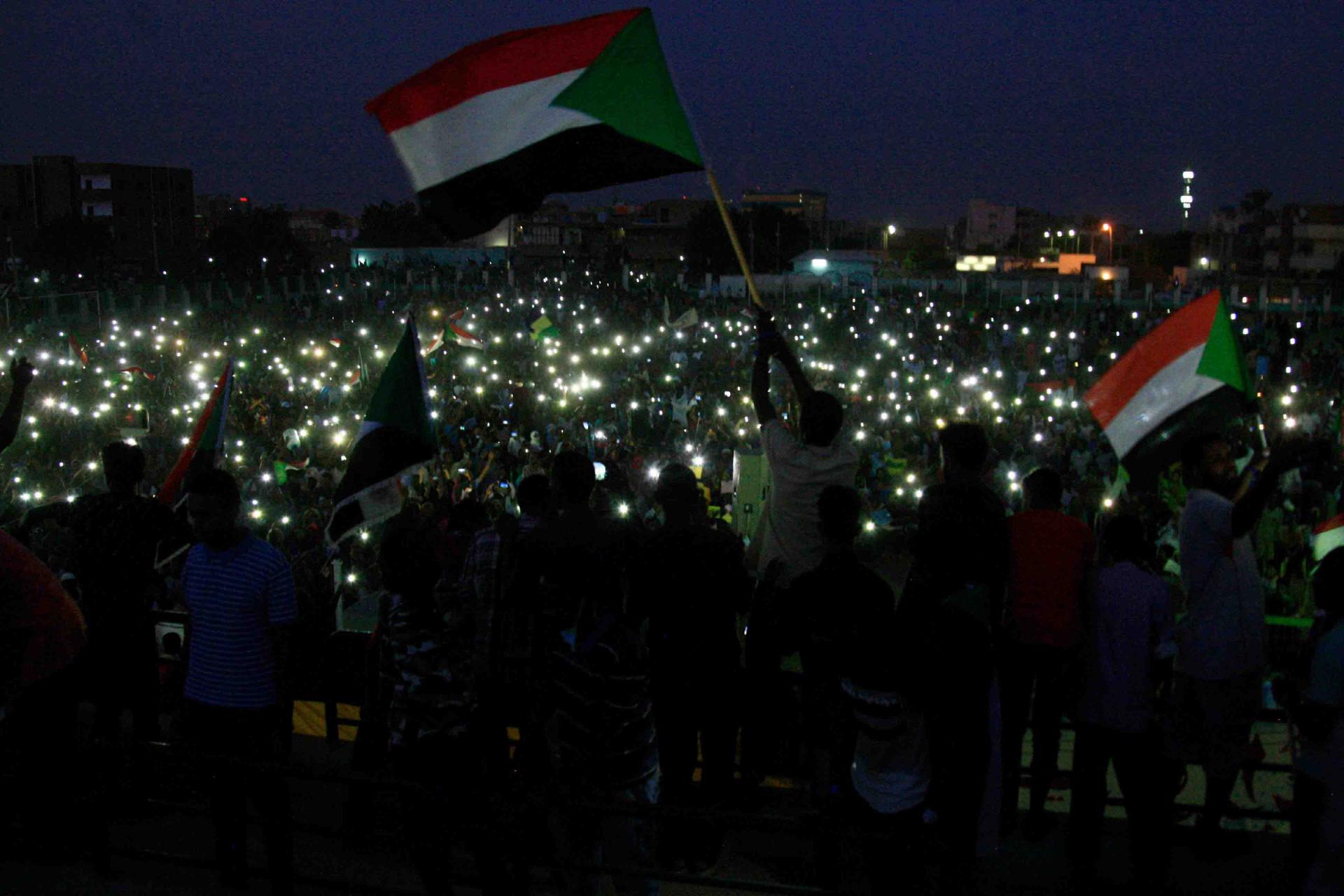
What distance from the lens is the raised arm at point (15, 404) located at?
13.1ft

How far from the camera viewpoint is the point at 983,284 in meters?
41.7

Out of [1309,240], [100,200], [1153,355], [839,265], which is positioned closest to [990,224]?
[1309,240]

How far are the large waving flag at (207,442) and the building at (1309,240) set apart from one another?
61197 mm

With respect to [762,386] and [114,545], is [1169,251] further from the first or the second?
[114,545]

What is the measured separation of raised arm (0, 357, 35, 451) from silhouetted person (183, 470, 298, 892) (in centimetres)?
106

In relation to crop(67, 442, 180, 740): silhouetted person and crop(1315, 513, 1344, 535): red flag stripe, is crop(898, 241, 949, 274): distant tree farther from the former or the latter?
crop(67, 442, 180, 740): silhouetted person

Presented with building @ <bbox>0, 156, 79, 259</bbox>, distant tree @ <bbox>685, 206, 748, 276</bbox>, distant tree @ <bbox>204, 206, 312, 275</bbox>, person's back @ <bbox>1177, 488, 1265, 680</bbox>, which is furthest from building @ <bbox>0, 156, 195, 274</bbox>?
person's back @ <bbox>1177, 488, 1265, 680</bbox>

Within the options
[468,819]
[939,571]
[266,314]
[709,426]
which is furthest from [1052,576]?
[266,314]

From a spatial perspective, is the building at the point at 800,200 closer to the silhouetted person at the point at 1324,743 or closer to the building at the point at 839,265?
the building at the point at 839,265

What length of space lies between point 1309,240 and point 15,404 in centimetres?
6487

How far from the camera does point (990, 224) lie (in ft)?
322

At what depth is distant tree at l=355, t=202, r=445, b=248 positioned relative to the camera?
7462 centimetres

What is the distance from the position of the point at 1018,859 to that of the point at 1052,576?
3.41 feet

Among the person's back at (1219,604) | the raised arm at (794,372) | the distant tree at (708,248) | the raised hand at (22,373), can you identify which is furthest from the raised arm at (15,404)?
the distant tree at (708,248)
